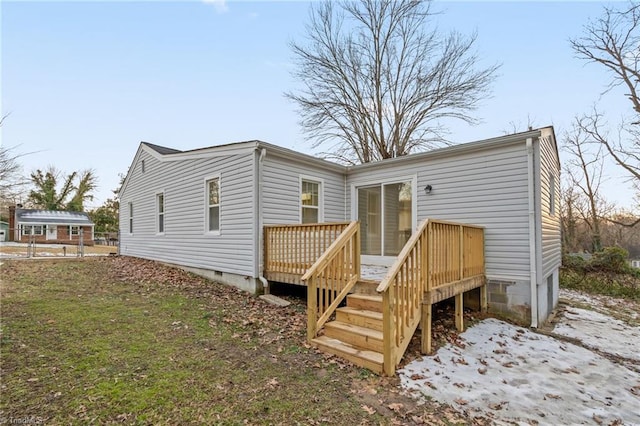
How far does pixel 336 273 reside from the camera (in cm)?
522

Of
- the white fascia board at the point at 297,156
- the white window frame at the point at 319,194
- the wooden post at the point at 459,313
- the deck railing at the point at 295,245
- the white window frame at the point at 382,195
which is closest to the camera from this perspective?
the wooden post at the point at 459,313

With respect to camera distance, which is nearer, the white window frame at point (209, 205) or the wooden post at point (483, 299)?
the wooden post at point (483, 299)

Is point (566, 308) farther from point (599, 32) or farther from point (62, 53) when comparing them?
point (62, 53)

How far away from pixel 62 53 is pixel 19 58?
4.33 ft

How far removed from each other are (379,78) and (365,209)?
11.8m

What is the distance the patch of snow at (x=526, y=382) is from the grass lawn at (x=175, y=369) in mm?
476

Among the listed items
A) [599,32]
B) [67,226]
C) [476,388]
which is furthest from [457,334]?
[67,226]

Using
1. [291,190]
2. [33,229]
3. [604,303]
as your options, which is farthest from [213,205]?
[33,229]

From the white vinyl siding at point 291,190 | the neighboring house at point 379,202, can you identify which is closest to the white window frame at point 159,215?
the neighboring house at point 379,202

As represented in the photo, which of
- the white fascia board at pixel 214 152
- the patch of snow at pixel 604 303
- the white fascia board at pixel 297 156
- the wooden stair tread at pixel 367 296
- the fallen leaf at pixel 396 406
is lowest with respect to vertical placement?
the patch of snow at pixel 604 303

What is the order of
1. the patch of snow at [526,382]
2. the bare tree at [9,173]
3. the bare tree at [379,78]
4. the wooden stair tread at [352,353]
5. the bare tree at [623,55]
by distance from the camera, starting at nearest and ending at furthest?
1. the patch of snow at [526,382]
2. the wooden stair tread at [352,353]
3. the bare tree at [9,173]
4. the bare tree at [623,55]
5. the bare tree at [379,78]

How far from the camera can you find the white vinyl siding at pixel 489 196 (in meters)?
6.34

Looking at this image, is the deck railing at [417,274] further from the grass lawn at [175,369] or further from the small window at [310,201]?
the small window at [310,201]

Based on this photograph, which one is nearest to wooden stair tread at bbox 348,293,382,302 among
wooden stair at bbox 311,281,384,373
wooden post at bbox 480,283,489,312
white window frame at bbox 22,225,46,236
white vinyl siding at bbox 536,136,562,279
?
wooden stair at bbox 311,281,384,373
